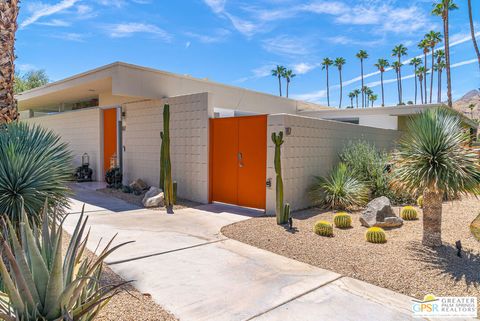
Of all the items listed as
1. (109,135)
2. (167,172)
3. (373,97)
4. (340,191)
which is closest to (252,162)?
(167,172)

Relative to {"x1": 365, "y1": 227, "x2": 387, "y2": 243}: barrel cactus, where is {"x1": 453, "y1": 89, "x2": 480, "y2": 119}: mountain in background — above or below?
above

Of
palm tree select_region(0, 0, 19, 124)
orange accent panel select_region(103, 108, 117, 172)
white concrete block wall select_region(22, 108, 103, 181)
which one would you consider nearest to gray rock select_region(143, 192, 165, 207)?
palm tree select_region(0, 0, 19, 124)

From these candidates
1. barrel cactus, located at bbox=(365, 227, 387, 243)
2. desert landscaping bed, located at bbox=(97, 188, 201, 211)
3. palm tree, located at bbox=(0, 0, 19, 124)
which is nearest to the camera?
palm tree, located at bbox=(0, 0, 19, 124)

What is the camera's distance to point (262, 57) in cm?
2645

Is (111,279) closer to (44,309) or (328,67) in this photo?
(44,309)

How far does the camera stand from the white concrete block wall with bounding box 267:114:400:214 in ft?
27.2

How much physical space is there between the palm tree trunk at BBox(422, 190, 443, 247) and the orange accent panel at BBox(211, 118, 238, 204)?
193 inches

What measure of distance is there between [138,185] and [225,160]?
384cm

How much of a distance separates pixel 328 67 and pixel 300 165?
167ft

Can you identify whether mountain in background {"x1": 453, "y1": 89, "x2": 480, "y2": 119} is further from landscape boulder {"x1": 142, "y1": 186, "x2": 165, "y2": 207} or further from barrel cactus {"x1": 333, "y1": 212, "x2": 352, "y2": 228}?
landscape boulder {"x1": 142, "y1": 186, "x2": 165, "y2": 207}

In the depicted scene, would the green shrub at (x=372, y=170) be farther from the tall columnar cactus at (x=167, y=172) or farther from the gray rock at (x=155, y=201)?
the gray rock at (x=155, y=201)

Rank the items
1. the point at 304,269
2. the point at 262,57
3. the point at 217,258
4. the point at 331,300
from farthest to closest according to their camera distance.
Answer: the point at 262,57
the point at 217,258
the point at 304,269
the point at 331,300

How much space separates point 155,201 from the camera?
9211mm

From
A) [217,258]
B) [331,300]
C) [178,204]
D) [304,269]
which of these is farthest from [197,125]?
[331,300]
